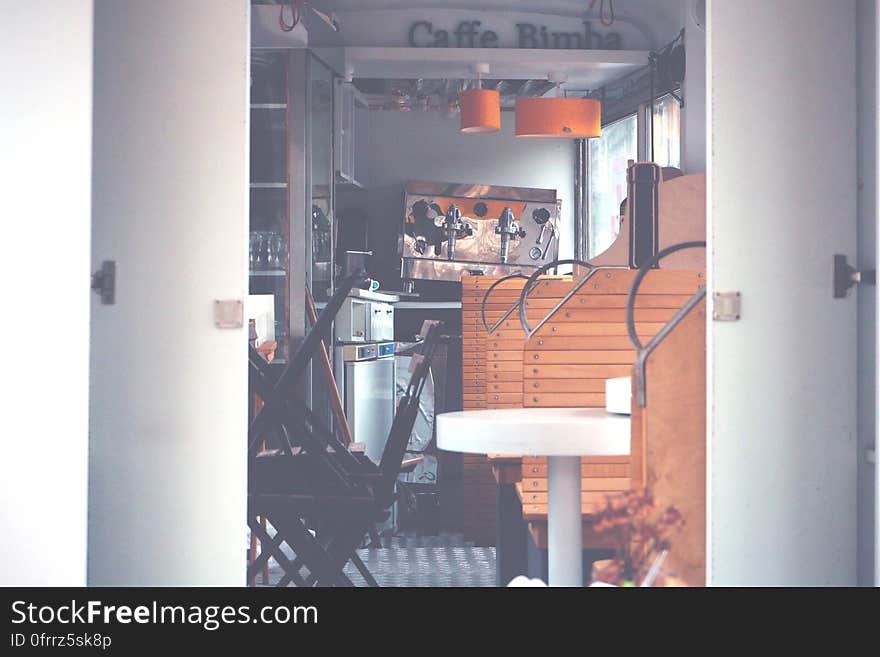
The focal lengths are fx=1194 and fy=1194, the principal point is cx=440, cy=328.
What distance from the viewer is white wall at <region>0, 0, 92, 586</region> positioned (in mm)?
2578

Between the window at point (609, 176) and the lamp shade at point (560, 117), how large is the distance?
1.57 m

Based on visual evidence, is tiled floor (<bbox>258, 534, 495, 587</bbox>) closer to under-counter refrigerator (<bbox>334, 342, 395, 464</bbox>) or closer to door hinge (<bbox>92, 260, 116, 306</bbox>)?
under-counter refrigerator (<bbox>334, 342, 395, 464</bbox>)

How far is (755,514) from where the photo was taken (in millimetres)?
2715

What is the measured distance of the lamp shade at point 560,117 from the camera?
21.5ft

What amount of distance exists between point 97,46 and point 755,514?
1.90 m

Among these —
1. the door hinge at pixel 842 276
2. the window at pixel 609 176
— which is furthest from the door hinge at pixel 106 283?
the window at pixel 609 176

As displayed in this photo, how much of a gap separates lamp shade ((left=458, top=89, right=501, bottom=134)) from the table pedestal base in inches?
166

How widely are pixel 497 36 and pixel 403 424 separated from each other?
399cm

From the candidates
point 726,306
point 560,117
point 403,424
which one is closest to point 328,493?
point 403,424

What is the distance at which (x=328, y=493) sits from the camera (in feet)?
12.8

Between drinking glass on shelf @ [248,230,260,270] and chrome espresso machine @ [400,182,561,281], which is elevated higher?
chrome espresso machine @ [400,182,561,281]

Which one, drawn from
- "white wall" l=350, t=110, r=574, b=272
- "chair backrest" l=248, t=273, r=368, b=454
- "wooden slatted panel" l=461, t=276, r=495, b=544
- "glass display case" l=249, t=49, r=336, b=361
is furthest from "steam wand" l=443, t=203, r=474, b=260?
"chair backrest" l=248, t=273, r=368, b=454

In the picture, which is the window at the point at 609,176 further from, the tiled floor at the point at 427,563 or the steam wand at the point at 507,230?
the tiled floor at the point at 427,563
